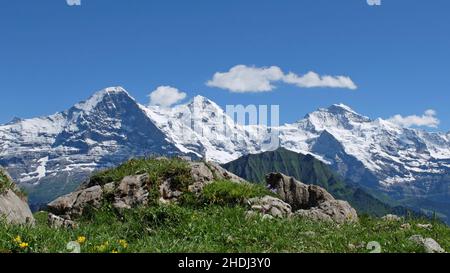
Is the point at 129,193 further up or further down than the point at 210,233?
further up

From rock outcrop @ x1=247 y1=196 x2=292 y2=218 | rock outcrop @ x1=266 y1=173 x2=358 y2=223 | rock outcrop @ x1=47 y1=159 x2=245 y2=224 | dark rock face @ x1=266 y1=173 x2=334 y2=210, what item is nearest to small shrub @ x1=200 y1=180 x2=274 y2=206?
rock outcrop @ x1=247 y1=196 x2=292 y2=218

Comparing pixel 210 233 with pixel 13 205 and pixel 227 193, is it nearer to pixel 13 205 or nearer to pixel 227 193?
pixel 227 193

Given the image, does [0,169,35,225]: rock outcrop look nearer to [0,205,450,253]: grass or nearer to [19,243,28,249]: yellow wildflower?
[0,205,450,253]: grass

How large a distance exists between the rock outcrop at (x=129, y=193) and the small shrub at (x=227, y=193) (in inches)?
26.4

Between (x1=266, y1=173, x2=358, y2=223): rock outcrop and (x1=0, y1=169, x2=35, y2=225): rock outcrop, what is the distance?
9.86 metres

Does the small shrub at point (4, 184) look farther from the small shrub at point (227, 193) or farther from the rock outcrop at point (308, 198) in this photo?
the rock outcrop at point (308, 198)

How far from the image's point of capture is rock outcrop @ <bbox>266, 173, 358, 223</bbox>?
859 inches

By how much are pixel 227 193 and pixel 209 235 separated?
6.24 m

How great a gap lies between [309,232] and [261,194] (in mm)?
6003

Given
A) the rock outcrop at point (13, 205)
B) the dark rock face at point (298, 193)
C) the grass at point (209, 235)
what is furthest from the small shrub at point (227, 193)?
the rock outcrop at point (13, 205)

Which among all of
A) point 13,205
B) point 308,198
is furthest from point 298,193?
point 13,205

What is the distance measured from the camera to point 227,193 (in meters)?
20.4

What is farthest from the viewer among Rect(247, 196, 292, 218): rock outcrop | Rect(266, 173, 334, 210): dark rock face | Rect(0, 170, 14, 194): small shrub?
Rect(266, 173, 334, 210): dark rock face
